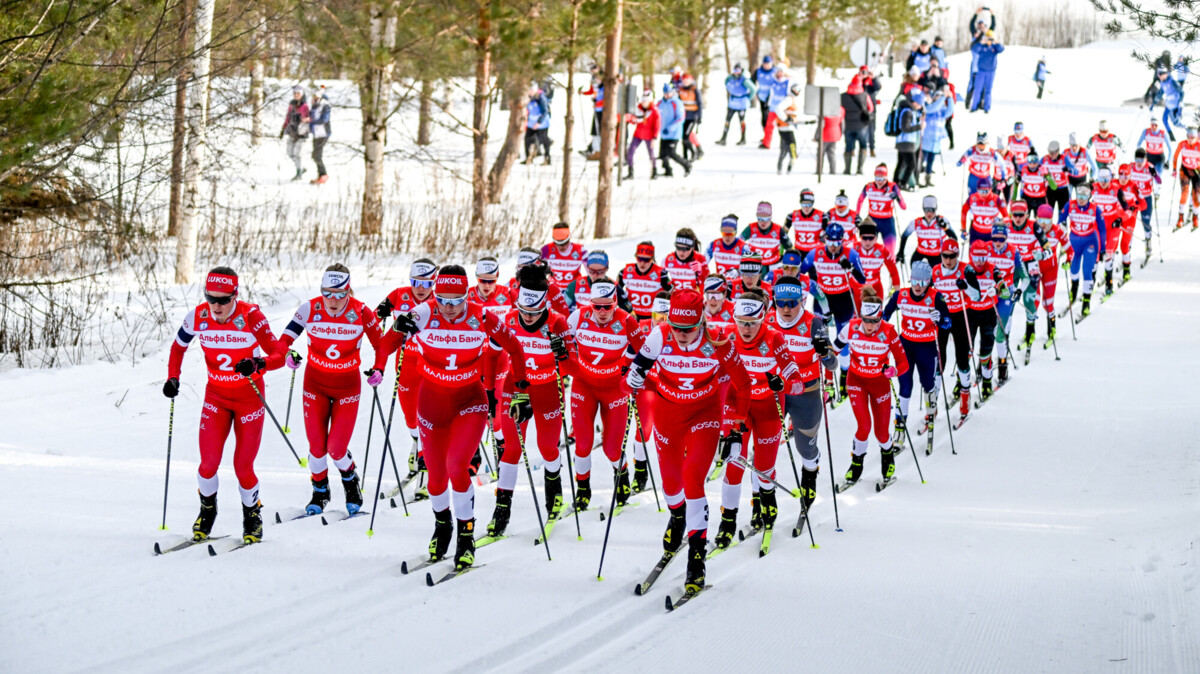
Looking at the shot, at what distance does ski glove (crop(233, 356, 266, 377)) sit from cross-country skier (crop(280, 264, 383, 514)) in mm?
531

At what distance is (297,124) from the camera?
85.7 feet

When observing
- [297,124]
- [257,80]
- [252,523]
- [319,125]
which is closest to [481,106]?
[257,80]

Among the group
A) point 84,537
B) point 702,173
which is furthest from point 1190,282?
point 84,537

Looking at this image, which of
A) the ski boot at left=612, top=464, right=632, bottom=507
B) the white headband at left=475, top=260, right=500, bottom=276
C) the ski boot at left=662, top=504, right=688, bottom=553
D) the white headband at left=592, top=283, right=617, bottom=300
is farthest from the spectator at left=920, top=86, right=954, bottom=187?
the ski boot at left=662, top=504, right=688, bottom=553

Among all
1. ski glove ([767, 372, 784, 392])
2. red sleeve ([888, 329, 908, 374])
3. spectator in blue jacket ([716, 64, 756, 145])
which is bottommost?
ski glove ([767, 372, 784, 392])

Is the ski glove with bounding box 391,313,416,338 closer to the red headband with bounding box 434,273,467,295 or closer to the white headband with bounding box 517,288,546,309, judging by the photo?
the red headband with bounding box 434,273,467,295

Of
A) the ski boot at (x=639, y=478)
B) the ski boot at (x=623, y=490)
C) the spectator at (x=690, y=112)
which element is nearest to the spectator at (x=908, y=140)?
the spectator at (x=690, y=112)

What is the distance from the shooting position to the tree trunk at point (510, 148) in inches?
966

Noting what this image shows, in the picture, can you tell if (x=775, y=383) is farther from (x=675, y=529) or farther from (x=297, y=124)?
(x=297, y=124)

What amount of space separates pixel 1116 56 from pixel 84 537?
48.3 m

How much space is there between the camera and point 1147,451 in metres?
11.8

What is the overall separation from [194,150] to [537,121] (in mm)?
13833

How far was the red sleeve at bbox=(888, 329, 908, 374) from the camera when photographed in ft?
33.9

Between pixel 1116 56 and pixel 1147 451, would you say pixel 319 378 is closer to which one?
pixel 1147 451
